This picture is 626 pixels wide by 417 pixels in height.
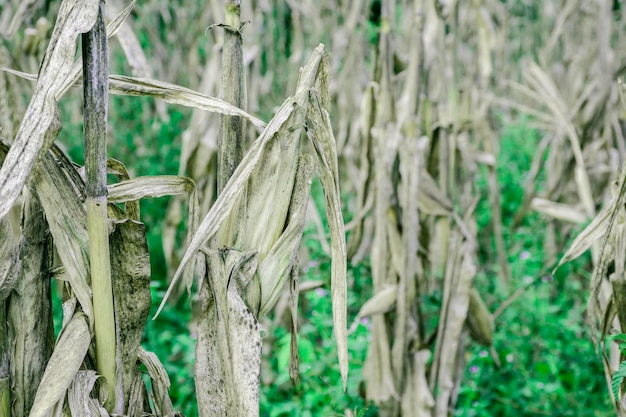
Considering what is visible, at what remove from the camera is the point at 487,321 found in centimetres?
179

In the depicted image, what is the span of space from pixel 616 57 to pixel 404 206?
1.32m

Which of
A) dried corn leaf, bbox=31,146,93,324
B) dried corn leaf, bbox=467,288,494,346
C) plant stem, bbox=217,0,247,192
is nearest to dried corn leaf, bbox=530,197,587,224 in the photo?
dried corn leaf, bbox=467,288,494,346

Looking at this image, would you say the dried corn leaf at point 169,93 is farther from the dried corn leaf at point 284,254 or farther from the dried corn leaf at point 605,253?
the dried corn leaf at point 605,253

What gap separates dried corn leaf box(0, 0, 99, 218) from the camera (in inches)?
26.2

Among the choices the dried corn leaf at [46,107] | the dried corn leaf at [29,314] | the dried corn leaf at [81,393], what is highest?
the dried corn leaf at [46,107]

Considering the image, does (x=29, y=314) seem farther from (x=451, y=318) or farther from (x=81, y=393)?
(x=451, y=318)

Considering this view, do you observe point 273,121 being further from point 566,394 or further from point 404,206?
point 566,394

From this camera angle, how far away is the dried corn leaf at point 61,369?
74 cm

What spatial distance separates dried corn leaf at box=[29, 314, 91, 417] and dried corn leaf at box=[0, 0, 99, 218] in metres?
0.19

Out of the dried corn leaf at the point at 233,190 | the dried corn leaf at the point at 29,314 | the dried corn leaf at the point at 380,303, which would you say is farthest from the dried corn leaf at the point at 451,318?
the dried corn leaf at the point at 29,314

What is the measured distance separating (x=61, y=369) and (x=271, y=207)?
31 centimetres

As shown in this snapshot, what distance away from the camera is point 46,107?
691 mm

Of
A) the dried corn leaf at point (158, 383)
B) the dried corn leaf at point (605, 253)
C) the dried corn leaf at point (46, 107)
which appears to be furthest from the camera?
the dried corn leaf at point (605, 253)

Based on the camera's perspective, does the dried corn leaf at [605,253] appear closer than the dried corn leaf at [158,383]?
No
